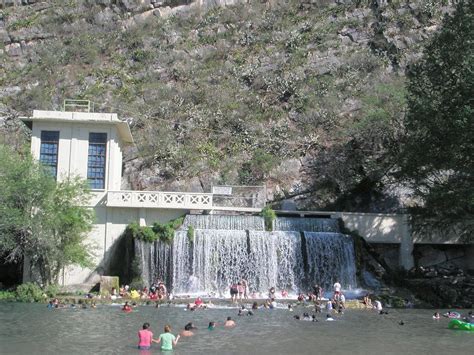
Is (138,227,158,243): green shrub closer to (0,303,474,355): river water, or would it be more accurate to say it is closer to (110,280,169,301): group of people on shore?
(110,280,169,301): group of people on shore

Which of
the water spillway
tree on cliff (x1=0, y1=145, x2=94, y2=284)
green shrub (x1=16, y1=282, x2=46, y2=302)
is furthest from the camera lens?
the water spillway

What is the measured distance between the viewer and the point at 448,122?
103ft

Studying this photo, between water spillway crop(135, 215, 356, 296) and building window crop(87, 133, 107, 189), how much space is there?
5.05 metres

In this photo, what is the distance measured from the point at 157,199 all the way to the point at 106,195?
3070mm

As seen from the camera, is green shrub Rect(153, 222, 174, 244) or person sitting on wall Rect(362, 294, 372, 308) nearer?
person sitting on wall Rect(362, 294, 372, 308)

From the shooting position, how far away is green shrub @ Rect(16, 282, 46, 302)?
2930cm

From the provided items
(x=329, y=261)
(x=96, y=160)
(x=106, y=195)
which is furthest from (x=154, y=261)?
(x=329, y=261)

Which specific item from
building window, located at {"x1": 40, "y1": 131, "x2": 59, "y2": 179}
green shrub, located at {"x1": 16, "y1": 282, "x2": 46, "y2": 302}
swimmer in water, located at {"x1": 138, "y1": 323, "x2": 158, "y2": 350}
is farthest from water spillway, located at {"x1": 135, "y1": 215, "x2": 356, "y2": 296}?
swimmer in water, located at {"x1": 138, "y1": 323, "x2": 158, "y2": 350}

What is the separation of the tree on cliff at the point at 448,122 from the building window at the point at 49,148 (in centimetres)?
2051

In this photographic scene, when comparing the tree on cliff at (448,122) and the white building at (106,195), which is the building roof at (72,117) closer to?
the white building at (106,195)

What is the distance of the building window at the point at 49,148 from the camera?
35.4 metres

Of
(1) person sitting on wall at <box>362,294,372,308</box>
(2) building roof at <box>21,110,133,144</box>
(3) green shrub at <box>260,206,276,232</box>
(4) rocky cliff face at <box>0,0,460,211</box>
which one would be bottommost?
(1) person sitting on wall at <box>362,294,372,308</box>

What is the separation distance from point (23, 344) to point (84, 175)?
20465 mm

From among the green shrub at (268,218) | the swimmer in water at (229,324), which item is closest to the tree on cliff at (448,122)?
the green shrub at (268,218)
